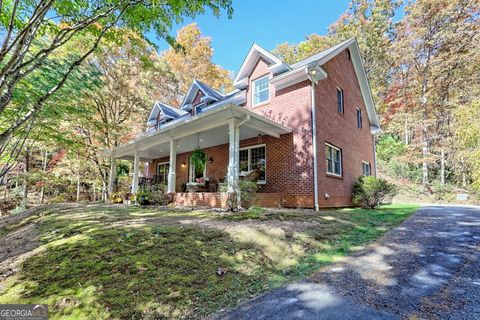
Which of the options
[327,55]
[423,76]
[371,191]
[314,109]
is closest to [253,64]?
[327,55]

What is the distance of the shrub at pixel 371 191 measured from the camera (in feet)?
35.5

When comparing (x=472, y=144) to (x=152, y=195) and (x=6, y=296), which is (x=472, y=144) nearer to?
(x=152, y=195)

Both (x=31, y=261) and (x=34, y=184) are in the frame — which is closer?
(x=31, y=261)

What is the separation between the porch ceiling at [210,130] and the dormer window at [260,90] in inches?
73.1

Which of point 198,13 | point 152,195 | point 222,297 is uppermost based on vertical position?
point 198,13

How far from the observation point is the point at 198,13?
15.3ft

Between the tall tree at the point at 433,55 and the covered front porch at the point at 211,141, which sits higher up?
the tall tree at the point at 433,55

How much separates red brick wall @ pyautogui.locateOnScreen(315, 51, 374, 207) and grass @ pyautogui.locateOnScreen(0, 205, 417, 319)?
408 cm

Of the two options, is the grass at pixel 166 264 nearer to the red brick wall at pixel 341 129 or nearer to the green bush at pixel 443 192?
the red brick wall at pixel 341 129

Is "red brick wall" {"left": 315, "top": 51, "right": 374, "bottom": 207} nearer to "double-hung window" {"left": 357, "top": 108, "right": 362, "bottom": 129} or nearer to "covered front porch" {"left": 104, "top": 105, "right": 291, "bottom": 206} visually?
"double-hung window" {"left": 357, "top": 108, "right": 362, "bottom": 129}

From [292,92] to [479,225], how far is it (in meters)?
7.18

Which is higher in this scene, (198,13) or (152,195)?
(198,13)

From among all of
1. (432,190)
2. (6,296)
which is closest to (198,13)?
(6,296)

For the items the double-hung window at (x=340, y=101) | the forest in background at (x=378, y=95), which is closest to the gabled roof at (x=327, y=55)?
the double-hung window at (x=340, y=101)
